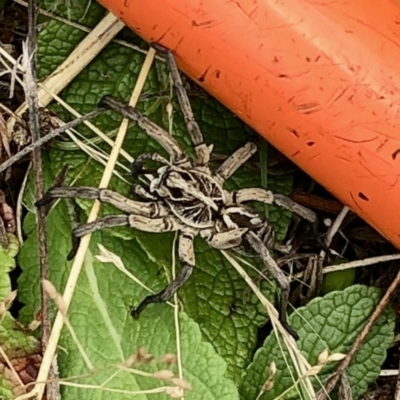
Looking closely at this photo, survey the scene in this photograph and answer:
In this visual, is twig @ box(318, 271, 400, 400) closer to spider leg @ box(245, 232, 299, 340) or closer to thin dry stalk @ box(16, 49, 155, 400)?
spider leg @ box(245, 232, 299, 340)

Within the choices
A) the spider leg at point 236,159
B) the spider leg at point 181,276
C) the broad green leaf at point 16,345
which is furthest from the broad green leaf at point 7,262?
the spider leg at point 236,159

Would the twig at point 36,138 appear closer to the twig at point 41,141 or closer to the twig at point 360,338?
the twig at point 41,141

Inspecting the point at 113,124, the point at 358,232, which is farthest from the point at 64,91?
the point at 358,232

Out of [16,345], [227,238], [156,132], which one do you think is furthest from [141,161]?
[16,345]

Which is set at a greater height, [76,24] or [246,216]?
[76,24]

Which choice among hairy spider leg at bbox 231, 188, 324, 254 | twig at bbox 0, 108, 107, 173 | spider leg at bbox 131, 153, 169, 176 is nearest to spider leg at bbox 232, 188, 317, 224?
hairy spider leg at bbox 231, 188, 324, 254

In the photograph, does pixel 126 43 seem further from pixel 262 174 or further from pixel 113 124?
pixel 262 174
